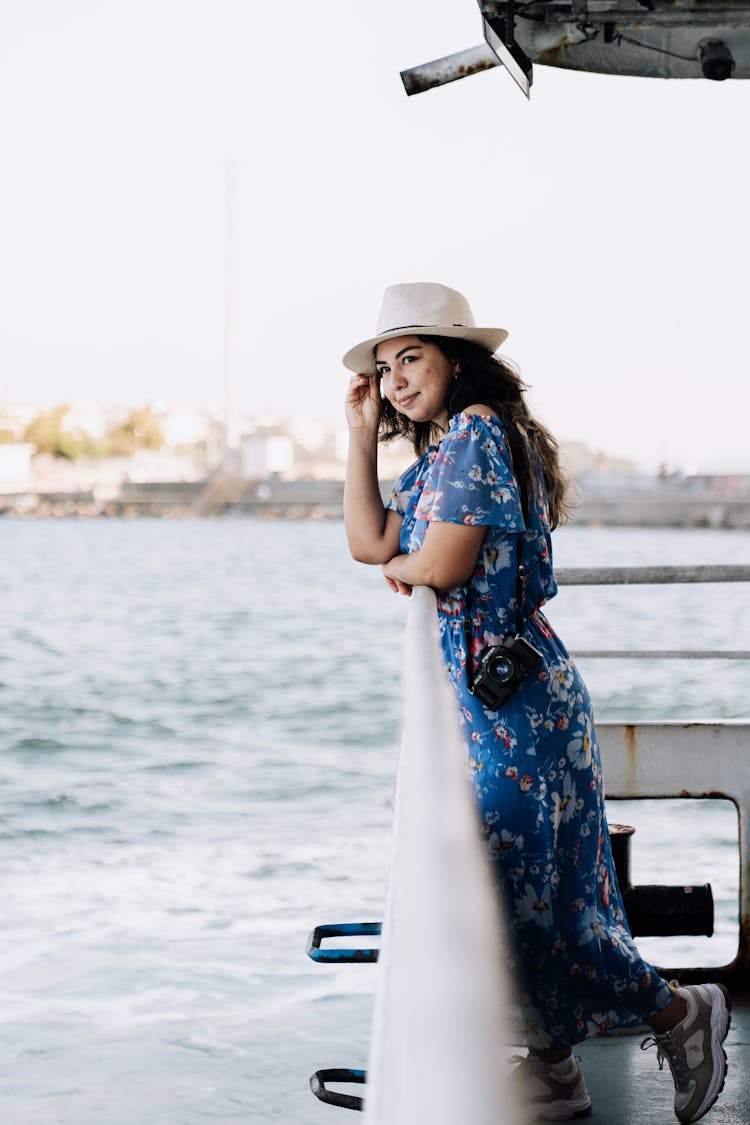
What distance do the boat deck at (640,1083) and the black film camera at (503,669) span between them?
3.56ft

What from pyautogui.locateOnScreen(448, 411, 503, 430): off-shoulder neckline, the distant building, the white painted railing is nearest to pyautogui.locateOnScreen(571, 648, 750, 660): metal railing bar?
pyautogui.locateOnScreen(448, 411, 503, 430): off-shoulder neckline

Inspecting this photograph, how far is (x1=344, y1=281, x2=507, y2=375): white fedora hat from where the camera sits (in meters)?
2.32

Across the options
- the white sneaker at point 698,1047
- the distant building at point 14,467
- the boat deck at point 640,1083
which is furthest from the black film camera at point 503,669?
the distant building at point 14,467

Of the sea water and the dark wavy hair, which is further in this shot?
the sea water

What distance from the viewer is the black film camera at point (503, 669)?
2228mm

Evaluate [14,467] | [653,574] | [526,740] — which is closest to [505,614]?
[526,740]

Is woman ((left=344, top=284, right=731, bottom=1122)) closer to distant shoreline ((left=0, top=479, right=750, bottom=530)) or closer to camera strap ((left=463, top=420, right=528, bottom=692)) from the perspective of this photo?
camera strap ((left=463, top=420, right=528, bottom=692))

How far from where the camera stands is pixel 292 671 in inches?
1184

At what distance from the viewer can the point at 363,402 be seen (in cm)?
250

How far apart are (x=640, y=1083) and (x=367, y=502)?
1472 millimetres

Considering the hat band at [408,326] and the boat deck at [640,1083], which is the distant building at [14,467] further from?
the hat band at [408,326]

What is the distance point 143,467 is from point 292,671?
10002 centimetres

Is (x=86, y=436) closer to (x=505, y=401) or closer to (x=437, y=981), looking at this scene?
(x=505, y=401)

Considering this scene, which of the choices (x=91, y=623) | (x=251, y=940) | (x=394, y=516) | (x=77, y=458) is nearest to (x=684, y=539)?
(x=91, y=623)
